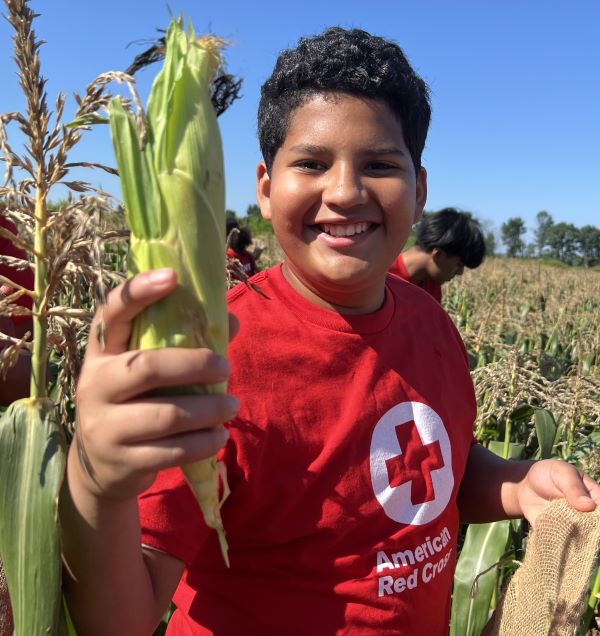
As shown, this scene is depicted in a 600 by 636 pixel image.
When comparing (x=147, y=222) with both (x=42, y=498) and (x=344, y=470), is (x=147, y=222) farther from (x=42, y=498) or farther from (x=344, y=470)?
(x=344, y=470)

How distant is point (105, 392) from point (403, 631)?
2.73 feet

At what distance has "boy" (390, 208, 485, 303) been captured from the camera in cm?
444

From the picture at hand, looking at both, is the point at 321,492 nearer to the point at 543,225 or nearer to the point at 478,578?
the point at 478,578

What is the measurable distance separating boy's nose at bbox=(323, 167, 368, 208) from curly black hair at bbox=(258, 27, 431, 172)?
0.17 metres

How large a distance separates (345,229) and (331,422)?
370 mm

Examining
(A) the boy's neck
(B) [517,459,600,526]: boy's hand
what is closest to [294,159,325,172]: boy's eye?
(A) the boy's neck

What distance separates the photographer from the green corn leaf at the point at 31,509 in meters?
0.65

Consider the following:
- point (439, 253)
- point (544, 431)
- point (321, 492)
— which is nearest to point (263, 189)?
point (321, 492)

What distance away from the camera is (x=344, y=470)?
1106 mm

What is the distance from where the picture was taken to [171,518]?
89cm

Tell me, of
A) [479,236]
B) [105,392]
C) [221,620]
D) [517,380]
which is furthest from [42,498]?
[479,236]

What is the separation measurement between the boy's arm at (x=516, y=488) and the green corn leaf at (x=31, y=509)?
0.99 m

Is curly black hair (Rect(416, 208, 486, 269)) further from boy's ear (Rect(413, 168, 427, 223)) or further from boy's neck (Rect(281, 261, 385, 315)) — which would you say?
boy's neck (Rect(281, 261, 385, 315))

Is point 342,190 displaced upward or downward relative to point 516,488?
upward
